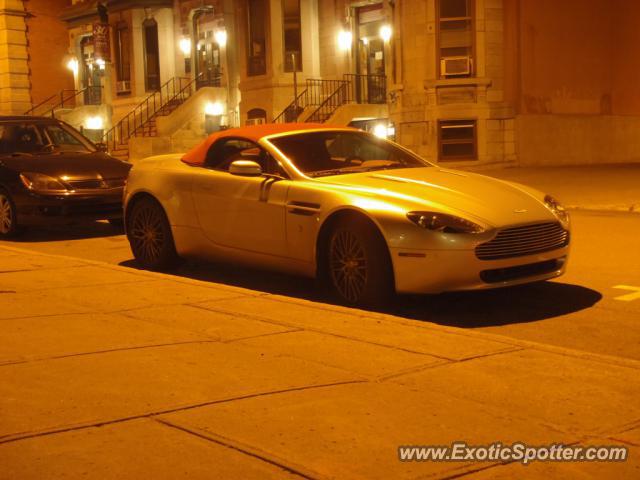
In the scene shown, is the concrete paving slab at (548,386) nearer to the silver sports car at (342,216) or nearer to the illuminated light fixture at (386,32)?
the silver sports car at (342,216)

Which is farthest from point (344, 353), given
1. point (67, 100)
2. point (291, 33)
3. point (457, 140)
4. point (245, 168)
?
point (67, 100)

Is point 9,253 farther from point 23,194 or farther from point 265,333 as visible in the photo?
point 265,333

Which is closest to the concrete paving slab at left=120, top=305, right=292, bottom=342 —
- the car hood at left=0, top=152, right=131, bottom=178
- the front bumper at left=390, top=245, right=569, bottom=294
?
the front bumper at left=390, top=245, right=569, bottom=294

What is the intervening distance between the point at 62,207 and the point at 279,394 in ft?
28.6

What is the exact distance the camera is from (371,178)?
27.7ft

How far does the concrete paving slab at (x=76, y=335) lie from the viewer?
6.30 meters

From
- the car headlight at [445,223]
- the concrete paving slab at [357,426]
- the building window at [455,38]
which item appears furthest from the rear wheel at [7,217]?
the building window at [455,38]

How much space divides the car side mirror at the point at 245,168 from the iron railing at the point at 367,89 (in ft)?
72.1

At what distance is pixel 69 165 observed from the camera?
1368cm

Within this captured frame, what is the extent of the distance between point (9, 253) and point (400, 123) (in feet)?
56.3

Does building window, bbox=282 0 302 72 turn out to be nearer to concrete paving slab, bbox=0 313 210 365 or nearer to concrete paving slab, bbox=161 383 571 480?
concrete paving slab, bbox=0 313 210 365

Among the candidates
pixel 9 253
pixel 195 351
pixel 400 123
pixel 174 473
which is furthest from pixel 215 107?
pixel 174 473

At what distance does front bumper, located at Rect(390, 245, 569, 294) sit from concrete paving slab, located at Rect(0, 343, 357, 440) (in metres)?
1.74

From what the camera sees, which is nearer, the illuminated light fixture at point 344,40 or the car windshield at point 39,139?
the car windshield at point 39,139
